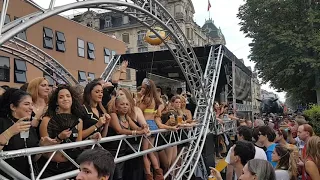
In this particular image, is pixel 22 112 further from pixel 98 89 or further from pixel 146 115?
pixel 146 115

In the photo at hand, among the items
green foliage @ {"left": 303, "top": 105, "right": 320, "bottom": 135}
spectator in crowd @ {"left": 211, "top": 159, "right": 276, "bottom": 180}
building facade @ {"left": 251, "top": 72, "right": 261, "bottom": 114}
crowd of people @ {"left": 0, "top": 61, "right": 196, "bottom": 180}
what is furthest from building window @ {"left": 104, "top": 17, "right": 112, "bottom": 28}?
spectator in crowd @ {"left": 211, "top": 159, "right": 276, "bottom": 180}

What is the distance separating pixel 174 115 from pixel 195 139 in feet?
6.04

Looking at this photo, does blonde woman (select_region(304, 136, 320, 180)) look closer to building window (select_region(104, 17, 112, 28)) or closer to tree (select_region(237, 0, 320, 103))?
tree (select_region(237, 0, 320, 103))

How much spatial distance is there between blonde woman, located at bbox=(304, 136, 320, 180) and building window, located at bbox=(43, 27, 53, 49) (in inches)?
622

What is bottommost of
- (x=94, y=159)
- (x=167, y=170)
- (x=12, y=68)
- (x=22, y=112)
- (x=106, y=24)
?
(x=167, y=170)

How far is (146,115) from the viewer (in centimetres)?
523

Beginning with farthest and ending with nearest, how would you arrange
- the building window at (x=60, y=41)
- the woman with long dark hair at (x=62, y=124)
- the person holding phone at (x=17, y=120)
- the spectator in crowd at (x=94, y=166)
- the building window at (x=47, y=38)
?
the building window at (x=60, y=41) → the building window at (x=47, y=38) → the woman with long dark hair at (x=62, y=124) → the person holding phone at (x=17, y=120) → the spectator in crowd at (x=94, y=166)

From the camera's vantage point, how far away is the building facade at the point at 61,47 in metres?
14.6

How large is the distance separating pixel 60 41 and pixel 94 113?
15561 mm

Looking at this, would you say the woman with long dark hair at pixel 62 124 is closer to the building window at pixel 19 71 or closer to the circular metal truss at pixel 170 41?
the circular metal truss at pixel 170 41

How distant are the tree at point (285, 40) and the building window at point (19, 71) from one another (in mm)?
14062

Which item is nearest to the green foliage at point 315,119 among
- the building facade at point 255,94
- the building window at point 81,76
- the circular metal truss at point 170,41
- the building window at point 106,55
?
the circular metal truss at point 170,41

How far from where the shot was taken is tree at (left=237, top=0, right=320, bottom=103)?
18.6m

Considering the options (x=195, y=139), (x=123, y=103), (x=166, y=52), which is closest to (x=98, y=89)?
(x=123, y=103)
